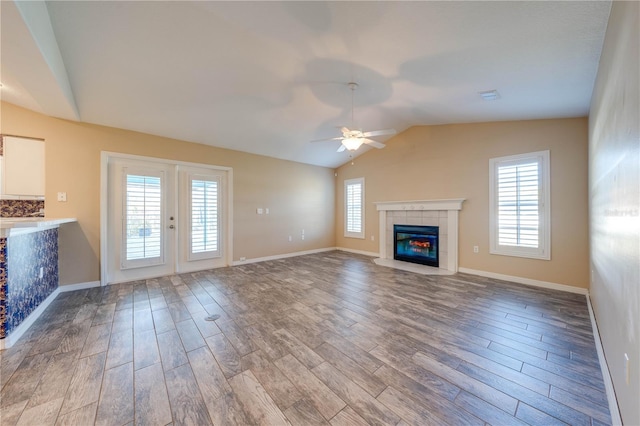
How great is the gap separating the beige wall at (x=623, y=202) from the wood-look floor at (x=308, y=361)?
1.33 ft

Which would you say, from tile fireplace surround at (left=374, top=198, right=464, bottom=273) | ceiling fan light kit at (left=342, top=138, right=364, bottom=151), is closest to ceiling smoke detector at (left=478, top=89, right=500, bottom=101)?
ceiling fan light kit at (left=342, top=138, right=364, bottom=151)

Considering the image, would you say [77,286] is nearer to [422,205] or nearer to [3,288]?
[3,288]

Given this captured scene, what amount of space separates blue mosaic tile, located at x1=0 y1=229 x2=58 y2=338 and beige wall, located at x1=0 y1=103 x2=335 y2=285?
40 cm

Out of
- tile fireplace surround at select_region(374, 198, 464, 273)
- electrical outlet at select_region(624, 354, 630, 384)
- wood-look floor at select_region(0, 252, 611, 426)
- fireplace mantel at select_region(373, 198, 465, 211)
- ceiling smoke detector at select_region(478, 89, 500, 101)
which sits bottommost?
wood-look floor at select_region(0, 252, 611, 426)

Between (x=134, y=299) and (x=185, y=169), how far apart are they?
245cm

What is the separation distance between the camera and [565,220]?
3.53 metres

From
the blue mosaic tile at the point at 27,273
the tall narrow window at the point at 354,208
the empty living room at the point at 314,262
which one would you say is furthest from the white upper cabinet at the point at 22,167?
the tall narrow window at the point at 354,208

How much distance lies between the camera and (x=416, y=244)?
5281mm

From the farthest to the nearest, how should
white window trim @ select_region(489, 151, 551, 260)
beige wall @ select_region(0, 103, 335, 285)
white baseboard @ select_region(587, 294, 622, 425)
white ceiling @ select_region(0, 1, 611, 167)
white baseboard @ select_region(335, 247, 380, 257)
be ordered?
1. white baseboard @ select_region(335, 247, 380, 257)
2. white window trim @ select_region(489, 151, 551, 260)
3. beige wall @ select_region(0, 103, 335, 285)
4. white ceiling @ select_region(0, 1, 611, 167)
5. white baseboard @ select_region(587, 294, 622, 425)

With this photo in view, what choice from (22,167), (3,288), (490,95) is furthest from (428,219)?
(22,167)

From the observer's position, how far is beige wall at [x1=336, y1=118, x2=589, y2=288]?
11.3 feet

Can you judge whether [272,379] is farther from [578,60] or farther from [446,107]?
[446,107]

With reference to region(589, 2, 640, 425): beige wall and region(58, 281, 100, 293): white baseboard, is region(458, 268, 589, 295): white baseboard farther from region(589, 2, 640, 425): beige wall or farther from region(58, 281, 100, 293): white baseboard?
region(58, 281, 100, 293): white baseboard

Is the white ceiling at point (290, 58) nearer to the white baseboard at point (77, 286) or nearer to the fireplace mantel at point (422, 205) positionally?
the fireplace mantel at point (422, 205)
